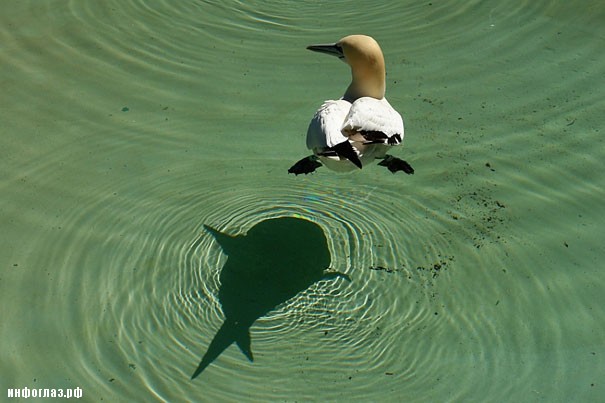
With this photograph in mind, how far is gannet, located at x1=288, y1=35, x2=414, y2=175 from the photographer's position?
4188mm

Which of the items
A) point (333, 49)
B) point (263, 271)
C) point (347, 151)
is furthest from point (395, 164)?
point (263, 271)

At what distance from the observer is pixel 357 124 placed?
13.8ft

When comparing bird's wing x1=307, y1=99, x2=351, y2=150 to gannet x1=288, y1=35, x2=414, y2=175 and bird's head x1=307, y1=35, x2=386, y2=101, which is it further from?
bird's head x1=307, y1=35, x2=386, y2=101

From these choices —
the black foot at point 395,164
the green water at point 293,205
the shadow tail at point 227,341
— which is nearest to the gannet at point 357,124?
the black foot at point 395,164

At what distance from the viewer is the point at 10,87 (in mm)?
5410

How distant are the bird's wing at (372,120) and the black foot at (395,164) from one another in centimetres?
23

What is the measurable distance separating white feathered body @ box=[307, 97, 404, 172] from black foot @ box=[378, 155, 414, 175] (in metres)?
0.16

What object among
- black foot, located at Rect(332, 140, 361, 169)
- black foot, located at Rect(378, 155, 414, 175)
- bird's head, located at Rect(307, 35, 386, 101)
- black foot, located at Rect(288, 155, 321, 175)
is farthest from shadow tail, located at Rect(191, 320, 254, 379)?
bird's head, located at Rect(307, 35, 386, 101)

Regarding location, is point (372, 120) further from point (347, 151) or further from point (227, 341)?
point (227, 341)

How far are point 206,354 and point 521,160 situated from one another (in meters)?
2.38

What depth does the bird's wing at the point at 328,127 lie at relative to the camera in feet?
13.6

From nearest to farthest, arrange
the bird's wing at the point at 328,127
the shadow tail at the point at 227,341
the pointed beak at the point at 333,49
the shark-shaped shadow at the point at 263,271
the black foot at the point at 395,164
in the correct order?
the shadow tail at the point at 227,341 < the shark-shaped shadow at the point at 263,271 < the bird's wing at the point at 328,127 < the black foot at the point at 395,164 < the pointed beak at the point at 333,49

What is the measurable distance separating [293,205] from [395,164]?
2.19 feet

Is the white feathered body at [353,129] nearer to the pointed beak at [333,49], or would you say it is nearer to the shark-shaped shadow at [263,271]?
the shark-shaped shadow at [263,271]
